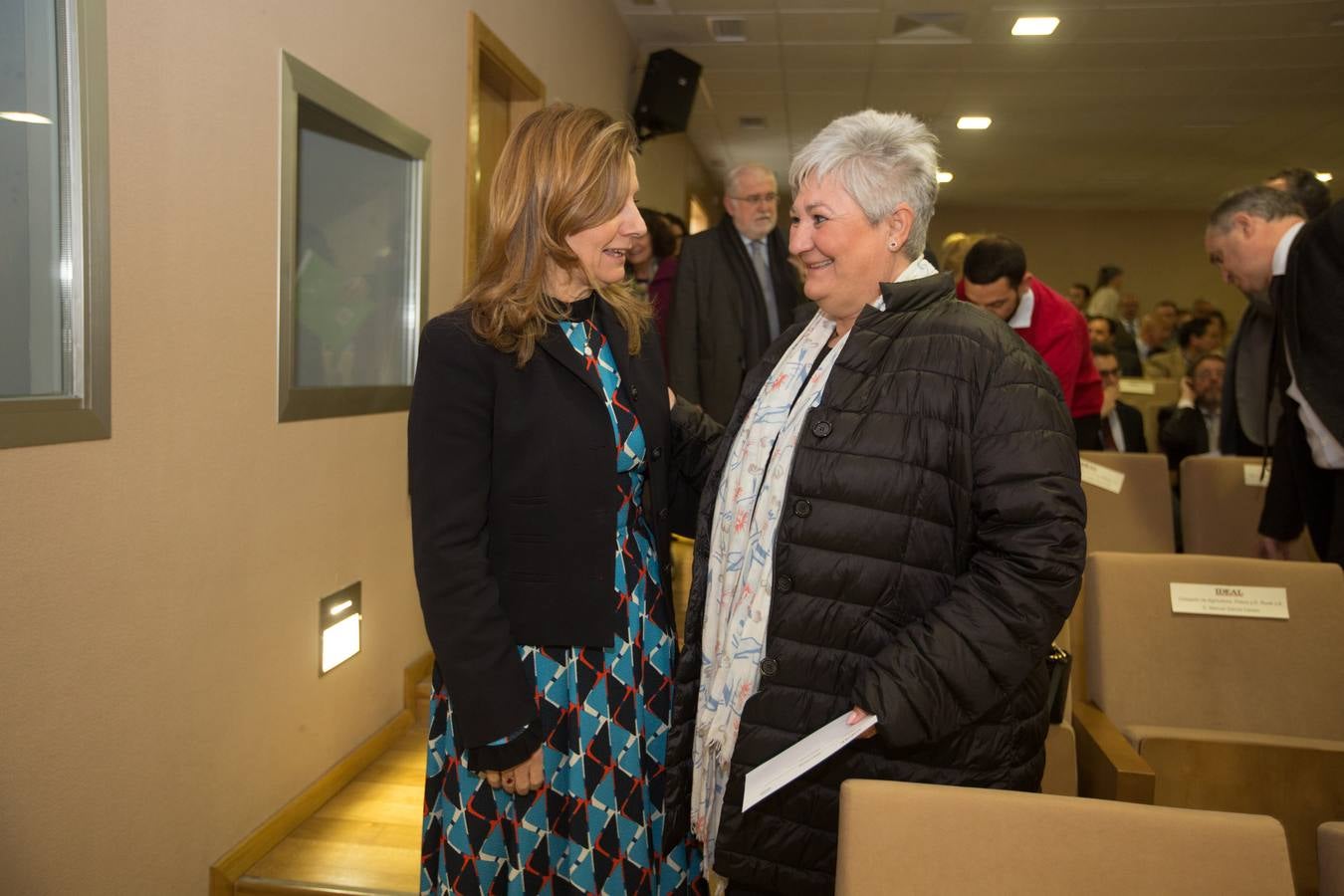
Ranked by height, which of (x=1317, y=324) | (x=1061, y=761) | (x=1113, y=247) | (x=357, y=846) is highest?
(x=1113, y=247)

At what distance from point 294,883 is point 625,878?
1.02m

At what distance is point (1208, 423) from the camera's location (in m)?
5.09

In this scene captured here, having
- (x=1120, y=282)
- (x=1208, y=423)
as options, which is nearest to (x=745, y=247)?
(x=1208, y=423)

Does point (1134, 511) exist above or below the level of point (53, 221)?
below

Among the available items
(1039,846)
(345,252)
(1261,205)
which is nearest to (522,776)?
(1039,846)

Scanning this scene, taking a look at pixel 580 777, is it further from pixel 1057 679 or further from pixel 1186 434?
pixel 1186 434

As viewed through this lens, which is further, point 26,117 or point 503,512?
point 26,117

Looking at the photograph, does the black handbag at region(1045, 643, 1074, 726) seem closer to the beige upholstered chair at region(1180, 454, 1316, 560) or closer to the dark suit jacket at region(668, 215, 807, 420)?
the beige upholstered chair at region(1180, 454, 1316, 560)

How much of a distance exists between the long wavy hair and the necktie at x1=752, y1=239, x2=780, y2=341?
7.24 ft

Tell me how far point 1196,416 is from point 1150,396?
2.45 m

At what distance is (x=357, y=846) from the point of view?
2.34 metres

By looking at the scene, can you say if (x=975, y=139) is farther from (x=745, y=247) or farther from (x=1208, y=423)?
(x=745, y=247)

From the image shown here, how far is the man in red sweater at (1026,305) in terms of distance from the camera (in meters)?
3.27

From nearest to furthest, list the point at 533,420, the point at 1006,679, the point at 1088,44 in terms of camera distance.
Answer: the point at 1006,679 → the point at 533,420 → the point at 1088,44
